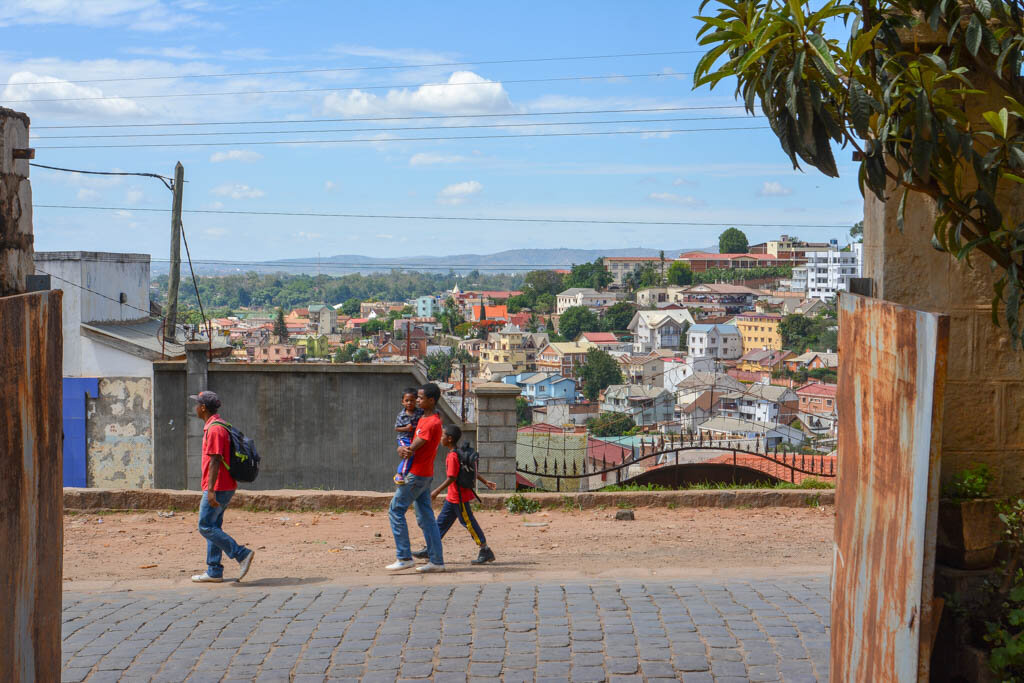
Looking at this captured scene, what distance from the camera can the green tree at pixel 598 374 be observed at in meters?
65.2

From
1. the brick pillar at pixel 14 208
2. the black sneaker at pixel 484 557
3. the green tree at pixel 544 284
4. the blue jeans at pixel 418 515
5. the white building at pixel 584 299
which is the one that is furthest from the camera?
the green tree at pixel 544 284

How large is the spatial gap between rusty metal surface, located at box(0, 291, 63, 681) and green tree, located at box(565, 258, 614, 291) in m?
90.0

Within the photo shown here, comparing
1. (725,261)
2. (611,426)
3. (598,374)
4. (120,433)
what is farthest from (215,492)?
(725,261)

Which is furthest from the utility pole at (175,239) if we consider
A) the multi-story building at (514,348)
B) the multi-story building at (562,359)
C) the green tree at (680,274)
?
the green tree at (680,274)

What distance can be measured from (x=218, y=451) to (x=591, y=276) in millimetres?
97948

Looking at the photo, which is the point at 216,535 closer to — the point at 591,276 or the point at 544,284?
the point at 591,276

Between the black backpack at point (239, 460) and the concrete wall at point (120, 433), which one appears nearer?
the black backpack at point (239, 460)

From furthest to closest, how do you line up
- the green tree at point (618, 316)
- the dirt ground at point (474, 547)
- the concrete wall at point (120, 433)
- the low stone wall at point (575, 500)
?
the green tree at point (618, 316), the concrete wall at point (120, 433), the low stone wall at point (575, 500), the dirt ground at point (474, 547)

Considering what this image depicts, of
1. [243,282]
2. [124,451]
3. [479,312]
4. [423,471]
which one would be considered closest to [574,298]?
[479,312]

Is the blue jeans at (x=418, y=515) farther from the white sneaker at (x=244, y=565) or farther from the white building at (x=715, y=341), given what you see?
the white building at (x=715, y=341)

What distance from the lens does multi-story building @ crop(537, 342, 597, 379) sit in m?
74.1

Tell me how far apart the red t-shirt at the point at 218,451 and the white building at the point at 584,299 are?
9904 centimetres

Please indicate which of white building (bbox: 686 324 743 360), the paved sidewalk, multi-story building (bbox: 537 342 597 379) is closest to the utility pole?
the paved sidewalk

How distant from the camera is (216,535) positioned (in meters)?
8.02
